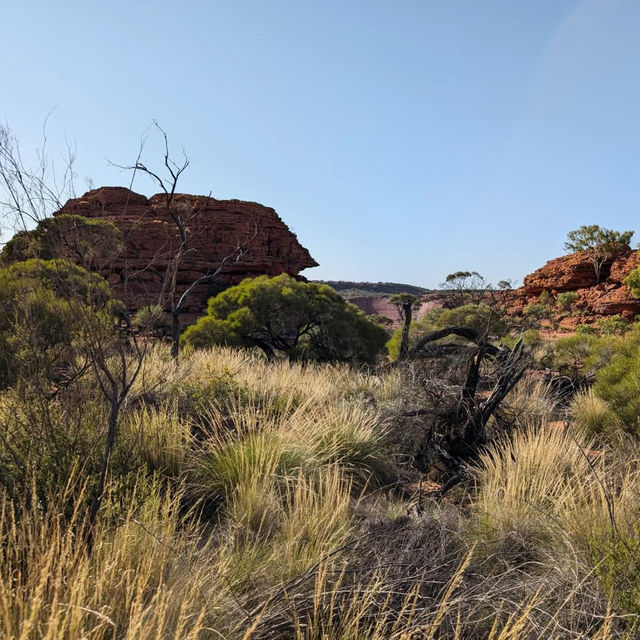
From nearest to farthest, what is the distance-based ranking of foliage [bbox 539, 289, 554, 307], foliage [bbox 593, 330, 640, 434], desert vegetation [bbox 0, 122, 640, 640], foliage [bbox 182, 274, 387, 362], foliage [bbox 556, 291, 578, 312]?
desert vegetation [bbox 0, 122, 640, 640], foliage [bbox 593, 330, 640, 434], foliage [bbox 182, 274, 387, 362], foliage [bbox 556, 291, 578, 312], foliage [bbox 539, 289, 554, 307]

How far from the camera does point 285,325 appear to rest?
1627 centimetres

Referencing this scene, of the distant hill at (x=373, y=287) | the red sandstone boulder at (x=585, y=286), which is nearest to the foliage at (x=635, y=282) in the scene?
the red sandstone boulder at (x=585, y=286)

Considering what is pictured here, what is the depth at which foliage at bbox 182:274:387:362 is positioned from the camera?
15148 millimetres

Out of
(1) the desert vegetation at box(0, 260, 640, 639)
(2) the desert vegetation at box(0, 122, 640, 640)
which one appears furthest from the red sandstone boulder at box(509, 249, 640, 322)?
(1) the desert vegetation at box(0, 260, 640, 639)

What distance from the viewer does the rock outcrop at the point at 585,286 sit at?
30.4 metres

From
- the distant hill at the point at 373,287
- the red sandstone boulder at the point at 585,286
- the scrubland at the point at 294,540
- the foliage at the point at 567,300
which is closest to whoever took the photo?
the scrubland at the point at 294,540

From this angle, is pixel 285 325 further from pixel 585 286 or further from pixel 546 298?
pixel 585 286

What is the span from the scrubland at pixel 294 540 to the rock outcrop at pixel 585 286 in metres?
27.9

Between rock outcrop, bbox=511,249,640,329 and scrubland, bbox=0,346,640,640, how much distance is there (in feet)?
91.7

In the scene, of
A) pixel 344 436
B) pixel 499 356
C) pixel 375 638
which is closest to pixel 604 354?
pixel 499 356

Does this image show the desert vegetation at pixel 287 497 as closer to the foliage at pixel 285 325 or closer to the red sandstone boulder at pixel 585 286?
the foliage at pixel 285 325

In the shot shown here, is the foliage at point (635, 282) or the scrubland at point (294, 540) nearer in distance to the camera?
the scrubland at point (294, 540)

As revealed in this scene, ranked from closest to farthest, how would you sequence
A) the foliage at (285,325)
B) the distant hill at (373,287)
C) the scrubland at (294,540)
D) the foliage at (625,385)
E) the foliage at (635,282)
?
1. the scrubland at (294,540)
2. the foliage at (625,385)
3. the foliage at (285,325)
4. the foliage at (635,282)
5. the distant hill at (373,287)

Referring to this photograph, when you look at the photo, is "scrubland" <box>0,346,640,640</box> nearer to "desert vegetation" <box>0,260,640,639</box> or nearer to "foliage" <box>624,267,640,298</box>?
"desert vegetation" <box>0,260,640,639</box>
